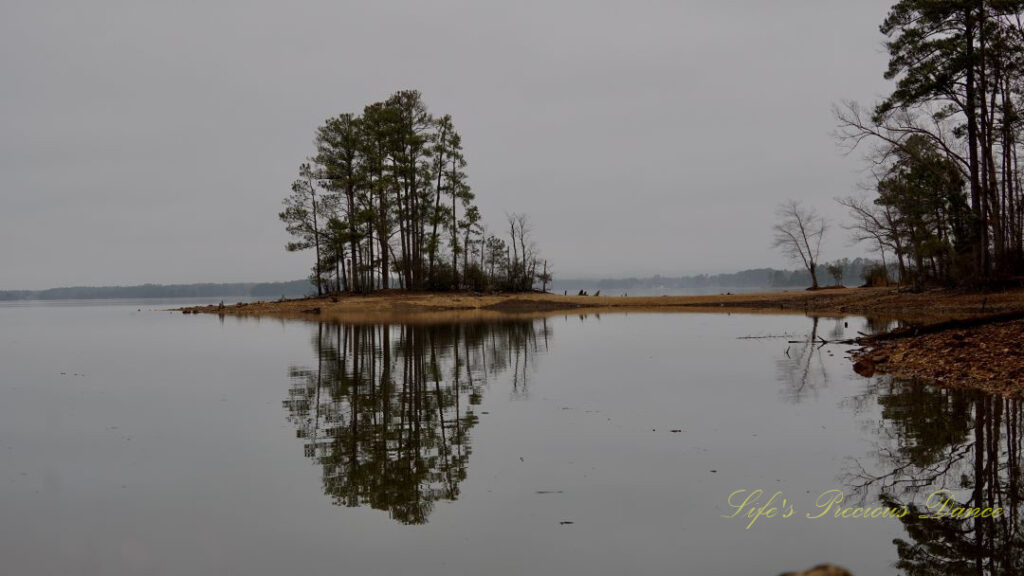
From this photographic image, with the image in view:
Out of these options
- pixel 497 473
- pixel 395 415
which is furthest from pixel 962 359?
pixel 395 415

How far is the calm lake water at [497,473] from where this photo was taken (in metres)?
4.03

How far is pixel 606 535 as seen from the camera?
427cm

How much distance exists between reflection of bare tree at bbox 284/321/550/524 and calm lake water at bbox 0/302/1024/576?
0.04m

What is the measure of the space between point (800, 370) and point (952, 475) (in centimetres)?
711

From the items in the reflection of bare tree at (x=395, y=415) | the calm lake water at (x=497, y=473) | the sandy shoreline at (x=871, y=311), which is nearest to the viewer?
the calm lake water at (x=497, y=473)

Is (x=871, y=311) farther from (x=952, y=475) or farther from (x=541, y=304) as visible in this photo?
(x=952, y=475)

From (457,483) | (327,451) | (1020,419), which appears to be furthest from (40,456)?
(1020,419)

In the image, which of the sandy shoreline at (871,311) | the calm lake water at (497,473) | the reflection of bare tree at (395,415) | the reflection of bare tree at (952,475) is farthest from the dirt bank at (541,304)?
the reflection of bare tree at (952,475)

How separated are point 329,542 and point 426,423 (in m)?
3.70

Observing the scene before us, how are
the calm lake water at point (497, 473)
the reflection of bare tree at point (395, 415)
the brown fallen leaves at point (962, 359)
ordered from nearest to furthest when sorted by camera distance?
the calm lake water at point (497, 473), the reflection of bare tree at point (395, 415), the brown fallen leaves at point (962, 359)

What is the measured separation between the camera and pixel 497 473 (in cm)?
576

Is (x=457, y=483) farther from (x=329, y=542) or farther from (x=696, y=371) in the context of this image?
(x=696, y=371)

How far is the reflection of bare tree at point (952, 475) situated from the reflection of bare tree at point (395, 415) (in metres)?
3.66

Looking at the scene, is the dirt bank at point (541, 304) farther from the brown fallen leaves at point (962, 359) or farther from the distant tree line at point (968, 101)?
the brown fallen leaves at point (962, 359)
